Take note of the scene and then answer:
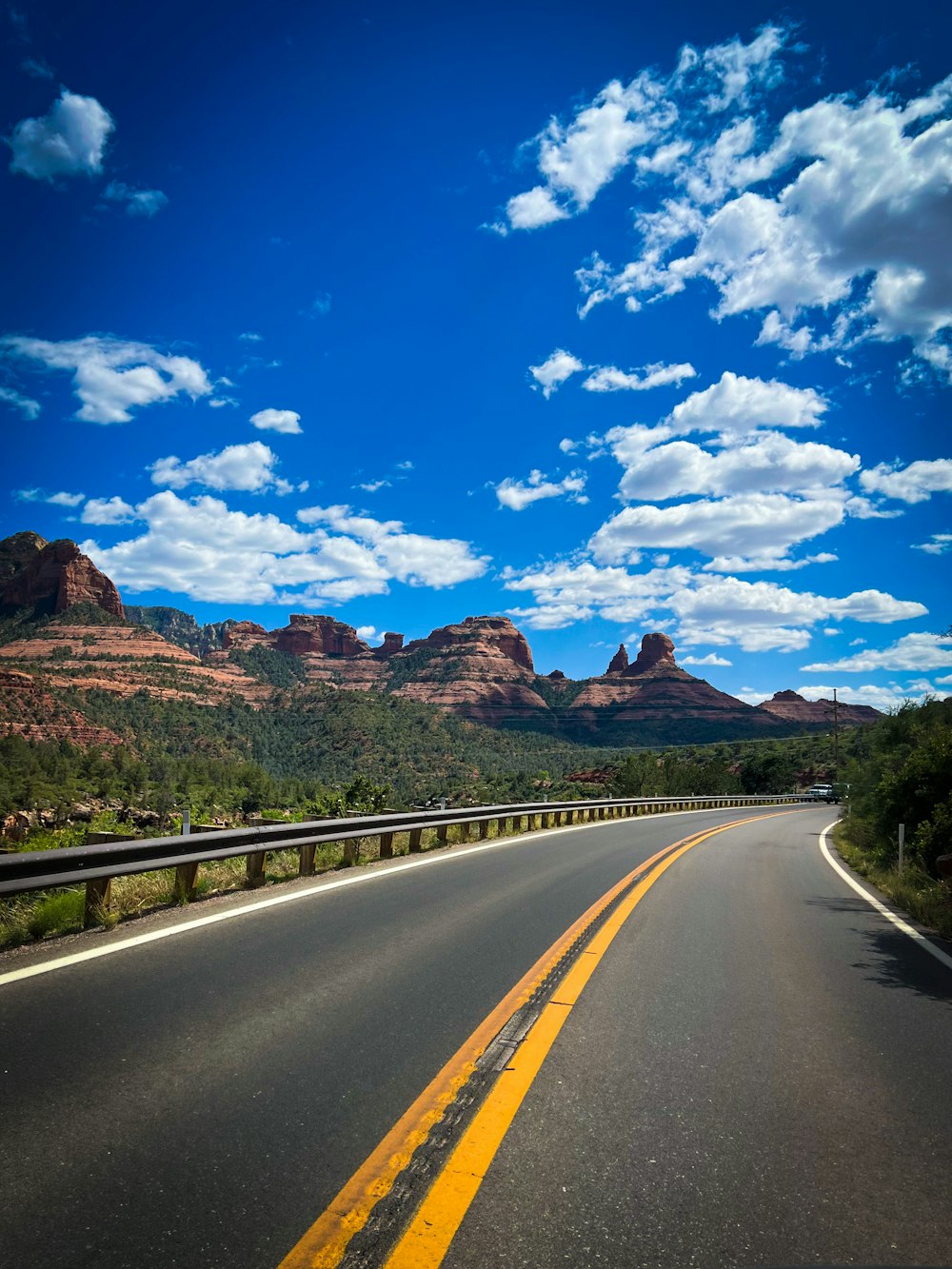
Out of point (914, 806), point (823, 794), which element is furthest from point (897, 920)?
point (823, 794)

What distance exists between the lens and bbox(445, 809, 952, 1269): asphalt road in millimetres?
2562

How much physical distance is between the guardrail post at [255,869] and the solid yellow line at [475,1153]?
4733mm

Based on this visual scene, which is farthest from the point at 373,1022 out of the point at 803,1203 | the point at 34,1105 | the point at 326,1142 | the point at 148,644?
the point at 148,644

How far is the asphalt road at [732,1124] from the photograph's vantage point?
256 cm

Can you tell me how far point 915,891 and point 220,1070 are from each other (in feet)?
34.1

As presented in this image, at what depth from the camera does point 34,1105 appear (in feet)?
11.0

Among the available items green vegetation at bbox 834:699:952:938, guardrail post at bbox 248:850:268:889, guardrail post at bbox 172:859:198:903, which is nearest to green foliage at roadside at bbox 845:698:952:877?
green vegetation at bbox 834:699:952:938

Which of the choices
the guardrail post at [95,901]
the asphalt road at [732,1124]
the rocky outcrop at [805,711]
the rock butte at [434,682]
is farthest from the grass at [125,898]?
the rocky outcrop at [805,711]

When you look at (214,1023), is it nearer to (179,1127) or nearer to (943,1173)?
(179,1127)

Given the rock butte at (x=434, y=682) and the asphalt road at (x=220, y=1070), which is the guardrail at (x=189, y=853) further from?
the rock butte at (x=434, y=682)

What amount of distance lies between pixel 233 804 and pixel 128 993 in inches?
2264

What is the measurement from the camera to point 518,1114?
11.4 feet

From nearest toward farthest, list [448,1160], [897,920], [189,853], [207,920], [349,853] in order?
1. [448,1160]
2. [207,920]
3. [189,853]
4. [897,920]
5. [349,853]

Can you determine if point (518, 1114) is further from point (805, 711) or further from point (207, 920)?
point (805, 711)
